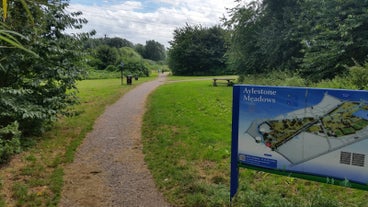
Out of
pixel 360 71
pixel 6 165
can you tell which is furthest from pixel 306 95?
pixel 360 71

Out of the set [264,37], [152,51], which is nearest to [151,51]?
[152,51]

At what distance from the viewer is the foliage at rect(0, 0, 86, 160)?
5.82 m

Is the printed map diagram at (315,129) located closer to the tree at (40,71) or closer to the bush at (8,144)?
the bush at (8,144)

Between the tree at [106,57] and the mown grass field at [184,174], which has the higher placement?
the tree at [106,57]

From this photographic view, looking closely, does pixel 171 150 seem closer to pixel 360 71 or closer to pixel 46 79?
pixel 46 79

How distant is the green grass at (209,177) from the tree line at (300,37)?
646cm

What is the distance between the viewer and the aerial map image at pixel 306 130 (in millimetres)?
2729

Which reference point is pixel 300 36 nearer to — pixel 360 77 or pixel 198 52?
pixel 360 77

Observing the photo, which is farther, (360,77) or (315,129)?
(360,77)

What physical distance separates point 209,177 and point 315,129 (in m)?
2.03

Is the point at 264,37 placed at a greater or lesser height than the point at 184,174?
greater

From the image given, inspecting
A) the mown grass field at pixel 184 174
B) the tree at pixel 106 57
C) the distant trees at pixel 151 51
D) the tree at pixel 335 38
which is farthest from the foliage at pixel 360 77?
the distant trees at pixel 151 51

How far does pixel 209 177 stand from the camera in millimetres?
4547

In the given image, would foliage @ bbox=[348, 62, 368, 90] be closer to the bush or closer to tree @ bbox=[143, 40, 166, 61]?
the bush
